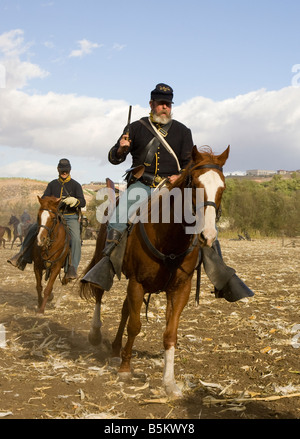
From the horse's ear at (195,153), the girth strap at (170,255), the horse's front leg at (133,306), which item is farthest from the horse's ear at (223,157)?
the horse's front leg at (133,306)

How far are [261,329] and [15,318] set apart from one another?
5.16m

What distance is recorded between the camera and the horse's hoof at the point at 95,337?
26.0 ft

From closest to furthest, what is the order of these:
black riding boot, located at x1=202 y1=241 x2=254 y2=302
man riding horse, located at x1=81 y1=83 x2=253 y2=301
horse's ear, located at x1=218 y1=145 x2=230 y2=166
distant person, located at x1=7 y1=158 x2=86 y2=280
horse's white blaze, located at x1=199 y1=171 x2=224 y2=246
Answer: horse's white blaze, located at x1=199 y1=171 x2=224 y2=246 < horse's ear, located at x1=218 y1=145 x2=230 y2=166 < black riding boot, located at x1=202 y1=241 x2=254 y2=302 < man riding horse, located at x1=81 y1=83 x2=253 y2=301 < distant person, located at x1=7 y1=158 x2=86 y2=280

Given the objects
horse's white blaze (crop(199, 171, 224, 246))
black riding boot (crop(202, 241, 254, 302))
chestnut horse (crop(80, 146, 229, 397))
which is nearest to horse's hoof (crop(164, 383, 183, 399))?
chestnut horse (crop(80, 146, 229, 397))

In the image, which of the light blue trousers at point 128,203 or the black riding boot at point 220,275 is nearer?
the black riding boot at point 220,275

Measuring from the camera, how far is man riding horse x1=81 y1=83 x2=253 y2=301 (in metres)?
6.34

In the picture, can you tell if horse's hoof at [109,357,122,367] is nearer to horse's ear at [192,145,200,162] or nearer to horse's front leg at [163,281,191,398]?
horse's front leg at [163,281,191,398]

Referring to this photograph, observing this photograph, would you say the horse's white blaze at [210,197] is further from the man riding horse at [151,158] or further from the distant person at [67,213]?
the distant person at [67,213]

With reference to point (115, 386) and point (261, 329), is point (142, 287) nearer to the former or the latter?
point (115, 386)

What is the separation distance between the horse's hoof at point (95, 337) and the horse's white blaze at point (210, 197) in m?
3.92

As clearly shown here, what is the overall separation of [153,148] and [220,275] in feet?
6.42

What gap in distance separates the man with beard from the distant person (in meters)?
4.84

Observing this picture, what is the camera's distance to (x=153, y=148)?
21.8ft

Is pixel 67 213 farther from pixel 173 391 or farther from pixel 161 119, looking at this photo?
pixel 173 391
